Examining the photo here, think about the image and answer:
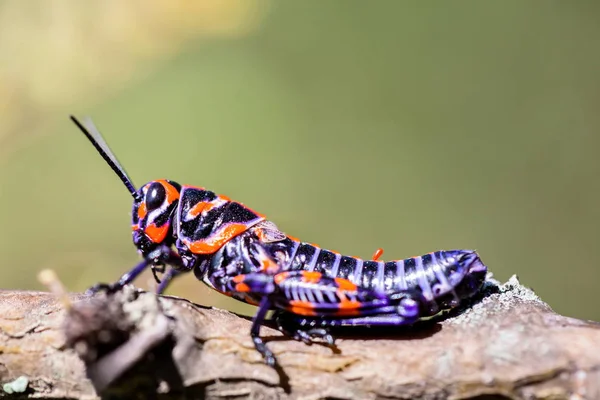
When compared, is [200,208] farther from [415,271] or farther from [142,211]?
[415,271]

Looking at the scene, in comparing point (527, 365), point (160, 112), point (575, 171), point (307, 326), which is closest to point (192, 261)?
point (307, 326)

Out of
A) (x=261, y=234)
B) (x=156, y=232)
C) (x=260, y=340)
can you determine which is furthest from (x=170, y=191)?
(x=260, y=340)

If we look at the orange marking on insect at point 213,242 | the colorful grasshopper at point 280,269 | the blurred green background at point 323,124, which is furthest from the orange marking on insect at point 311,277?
the blurred green background at point 323,124

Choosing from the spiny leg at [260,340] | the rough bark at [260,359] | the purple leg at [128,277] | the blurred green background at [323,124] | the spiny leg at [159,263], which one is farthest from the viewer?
the blurred green background at [323,124]

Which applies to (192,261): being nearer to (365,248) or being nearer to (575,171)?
(365,248)

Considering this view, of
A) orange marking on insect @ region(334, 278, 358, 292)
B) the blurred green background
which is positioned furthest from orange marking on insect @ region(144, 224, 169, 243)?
the blurred green background

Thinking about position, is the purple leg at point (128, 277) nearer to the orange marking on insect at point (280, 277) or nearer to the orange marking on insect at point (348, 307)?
the orange marking on insect at point (280, 277)
